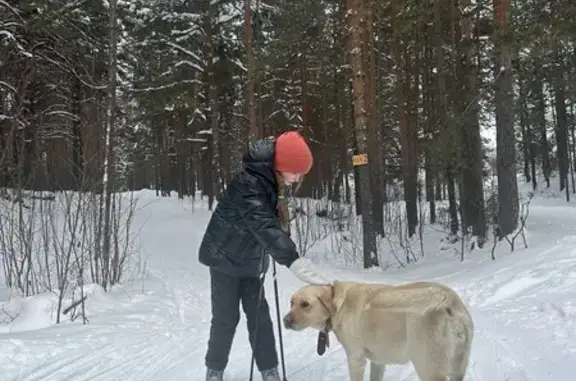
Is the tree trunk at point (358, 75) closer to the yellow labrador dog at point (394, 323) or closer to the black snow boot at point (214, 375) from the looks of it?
the black snow boot at point (214, 375)

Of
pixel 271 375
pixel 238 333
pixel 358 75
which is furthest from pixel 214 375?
pixel 358 75

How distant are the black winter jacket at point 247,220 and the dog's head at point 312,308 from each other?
432mm

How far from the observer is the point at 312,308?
3799 mm

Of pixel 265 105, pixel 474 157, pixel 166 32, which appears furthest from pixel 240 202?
pixel 265 105

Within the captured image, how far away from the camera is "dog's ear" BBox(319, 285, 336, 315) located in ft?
12.4

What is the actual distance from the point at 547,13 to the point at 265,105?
1824cm

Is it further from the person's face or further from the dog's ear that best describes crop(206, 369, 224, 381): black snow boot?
the person's face

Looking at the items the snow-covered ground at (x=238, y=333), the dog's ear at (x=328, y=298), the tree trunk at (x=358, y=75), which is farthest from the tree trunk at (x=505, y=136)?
the dog's ear at (x=328, y=298)

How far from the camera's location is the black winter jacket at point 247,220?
4.02 m

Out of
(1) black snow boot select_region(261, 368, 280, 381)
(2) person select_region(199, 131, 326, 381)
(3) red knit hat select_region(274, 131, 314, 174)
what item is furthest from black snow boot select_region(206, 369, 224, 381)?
(3) red knit hat select_region(274, 131, 314, 174)

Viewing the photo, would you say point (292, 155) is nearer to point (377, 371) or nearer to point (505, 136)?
point (377, 371)

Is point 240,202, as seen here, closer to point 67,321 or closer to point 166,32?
point 67,321

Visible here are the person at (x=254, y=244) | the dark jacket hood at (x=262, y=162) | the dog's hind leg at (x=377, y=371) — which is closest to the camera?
the person at (x=254, y=244)

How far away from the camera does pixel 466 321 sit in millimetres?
3359
